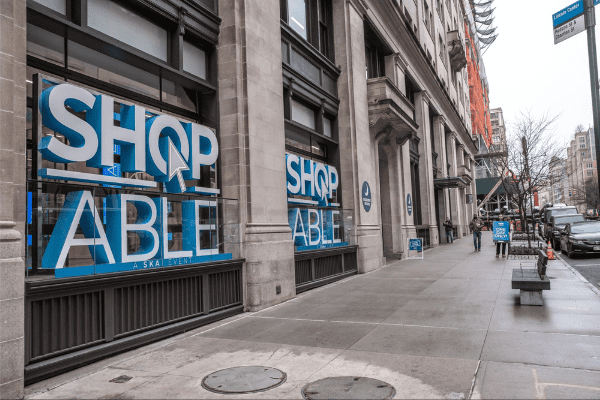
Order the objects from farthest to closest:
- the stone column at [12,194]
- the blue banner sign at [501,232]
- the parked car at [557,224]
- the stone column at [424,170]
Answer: the stone column at [424,170], the parked car at [557,224], the blue banner sign at [501,232], the stone column at [12,194]

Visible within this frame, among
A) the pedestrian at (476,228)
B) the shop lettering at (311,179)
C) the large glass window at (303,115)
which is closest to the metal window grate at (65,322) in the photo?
the shop lettering at (311,179)

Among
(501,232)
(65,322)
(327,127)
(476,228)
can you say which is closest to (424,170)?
(476,228)

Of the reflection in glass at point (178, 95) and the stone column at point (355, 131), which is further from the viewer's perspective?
the stone column at point (355, 131)

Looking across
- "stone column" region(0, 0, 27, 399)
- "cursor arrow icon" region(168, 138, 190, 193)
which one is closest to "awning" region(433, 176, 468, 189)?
"cursor arrow icon" region(168, 138, 190, 193)

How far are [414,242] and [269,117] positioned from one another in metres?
11.2

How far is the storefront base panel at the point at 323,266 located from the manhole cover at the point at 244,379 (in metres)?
5.95

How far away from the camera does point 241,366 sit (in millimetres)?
5527

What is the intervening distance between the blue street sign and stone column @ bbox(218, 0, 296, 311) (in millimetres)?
5942

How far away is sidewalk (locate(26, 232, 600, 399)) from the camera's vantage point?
4688 mm

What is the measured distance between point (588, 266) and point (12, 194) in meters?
17.2

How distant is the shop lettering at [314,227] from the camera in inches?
460

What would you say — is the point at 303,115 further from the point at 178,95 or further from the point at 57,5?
the point at 57,5

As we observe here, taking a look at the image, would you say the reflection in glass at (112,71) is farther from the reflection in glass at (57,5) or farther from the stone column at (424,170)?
the stone column at (424,170)

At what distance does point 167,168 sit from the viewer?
7676 mm
